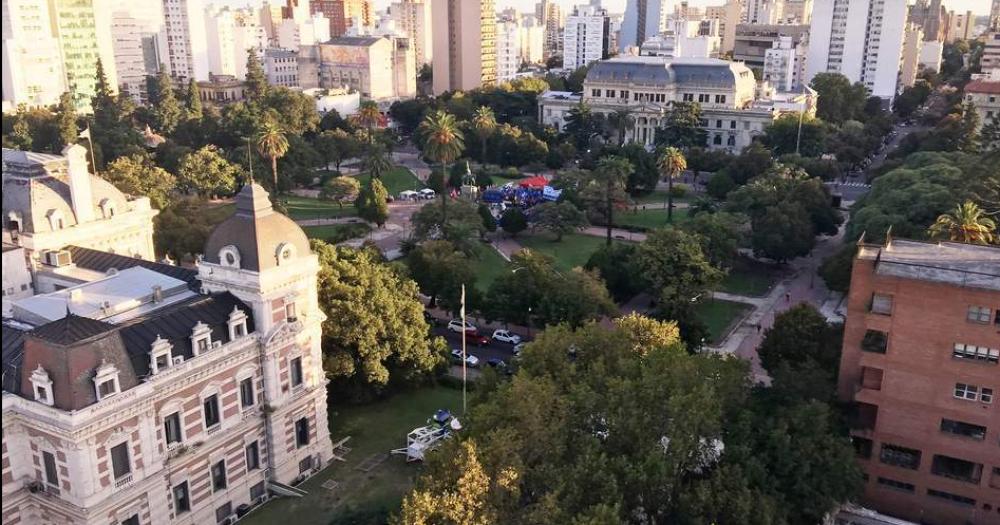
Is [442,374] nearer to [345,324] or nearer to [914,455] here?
[345,324]

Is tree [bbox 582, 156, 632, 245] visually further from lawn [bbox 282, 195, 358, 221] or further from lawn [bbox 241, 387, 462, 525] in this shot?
lawn [bbox 241, 387, 462, 525]

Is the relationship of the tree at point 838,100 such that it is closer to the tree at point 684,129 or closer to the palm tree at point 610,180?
the tree at point 684,129

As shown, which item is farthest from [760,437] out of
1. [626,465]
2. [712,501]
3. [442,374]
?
[442,374]

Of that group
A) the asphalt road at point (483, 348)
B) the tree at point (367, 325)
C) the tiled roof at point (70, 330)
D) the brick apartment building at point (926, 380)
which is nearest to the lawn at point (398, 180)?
the asphalt road at point (483, 348)

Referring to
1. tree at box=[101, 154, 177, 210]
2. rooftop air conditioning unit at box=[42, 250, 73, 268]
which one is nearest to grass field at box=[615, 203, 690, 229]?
tree at box=[101, 154, 177, 210]

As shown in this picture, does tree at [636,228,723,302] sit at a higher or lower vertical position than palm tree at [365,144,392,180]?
lower

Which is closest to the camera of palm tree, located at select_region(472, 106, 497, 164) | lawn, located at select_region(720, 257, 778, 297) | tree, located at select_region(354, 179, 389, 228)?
lawn, located at select_region(720, 257, 778, 297)
